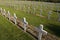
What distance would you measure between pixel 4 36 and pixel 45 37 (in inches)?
116

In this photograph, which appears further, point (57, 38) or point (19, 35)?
point (19, 35)

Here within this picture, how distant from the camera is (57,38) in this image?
38.0 ft

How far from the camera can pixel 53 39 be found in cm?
1123

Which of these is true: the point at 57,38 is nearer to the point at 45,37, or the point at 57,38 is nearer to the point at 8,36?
the point at 45,37

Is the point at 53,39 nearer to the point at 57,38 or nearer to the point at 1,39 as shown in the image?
the point at 57,38

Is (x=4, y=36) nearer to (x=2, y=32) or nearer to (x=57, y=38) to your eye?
(x=2, y=32)

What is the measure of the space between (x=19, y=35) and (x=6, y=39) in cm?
115

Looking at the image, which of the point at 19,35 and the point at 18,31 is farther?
the point at 18,31

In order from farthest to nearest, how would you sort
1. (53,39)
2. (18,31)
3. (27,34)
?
(18,31), (27,34), (53,39)

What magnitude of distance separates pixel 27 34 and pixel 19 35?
0.57m

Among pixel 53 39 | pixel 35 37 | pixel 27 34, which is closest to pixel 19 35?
pixel 27 34

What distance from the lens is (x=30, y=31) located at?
13344mm

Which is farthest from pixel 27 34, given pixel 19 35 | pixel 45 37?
pixel 45 37

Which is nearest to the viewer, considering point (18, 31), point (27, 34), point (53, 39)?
point (53, 39)
